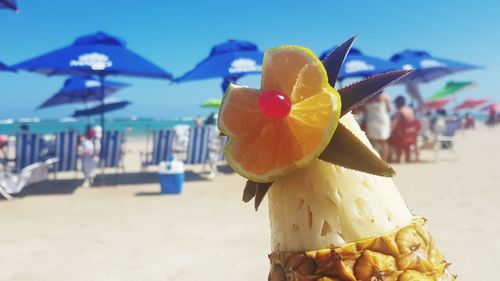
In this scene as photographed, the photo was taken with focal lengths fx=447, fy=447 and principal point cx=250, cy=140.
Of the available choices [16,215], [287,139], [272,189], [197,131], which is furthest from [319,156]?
[197,131]

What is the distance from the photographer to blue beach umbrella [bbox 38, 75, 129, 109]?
1275cm

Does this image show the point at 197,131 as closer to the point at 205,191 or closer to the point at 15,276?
the point at 205,191

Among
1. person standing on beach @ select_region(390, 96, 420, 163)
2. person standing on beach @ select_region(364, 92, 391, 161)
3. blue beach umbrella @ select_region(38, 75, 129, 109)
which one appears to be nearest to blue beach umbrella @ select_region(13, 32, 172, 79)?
blue beach umbrella @ select_region(38, 75, 129, 109)

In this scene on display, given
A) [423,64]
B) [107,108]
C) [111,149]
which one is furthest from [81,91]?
[423,64]

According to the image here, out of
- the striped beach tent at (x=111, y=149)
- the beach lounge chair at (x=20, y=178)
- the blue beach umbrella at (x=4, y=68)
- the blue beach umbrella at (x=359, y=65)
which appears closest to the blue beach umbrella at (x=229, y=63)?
the striped beach tent at (x=111, y=149)

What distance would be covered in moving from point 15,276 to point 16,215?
2609 mm

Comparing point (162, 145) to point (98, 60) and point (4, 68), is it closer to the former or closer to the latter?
point (98, 60)

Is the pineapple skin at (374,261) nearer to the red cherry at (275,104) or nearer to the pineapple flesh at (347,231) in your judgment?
the pineapple flesh at (347,231)

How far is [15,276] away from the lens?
349 centimetres

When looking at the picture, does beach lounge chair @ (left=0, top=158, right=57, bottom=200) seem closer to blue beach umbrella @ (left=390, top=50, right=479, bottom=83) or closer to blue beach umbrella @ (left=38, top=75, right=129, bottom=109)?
blue beach umbrella @ (left=38, top=75, right=129, bottom=109)

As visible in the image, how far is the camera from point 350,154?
1268mm

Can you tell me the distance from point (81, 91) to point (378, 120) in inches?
370

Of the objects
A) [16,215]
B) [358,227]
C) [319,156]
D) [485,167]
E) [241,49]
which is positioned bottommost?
[16,215]

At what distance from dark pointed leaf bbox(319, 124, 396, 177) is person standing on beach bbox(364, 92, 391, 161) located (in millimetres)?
9356
